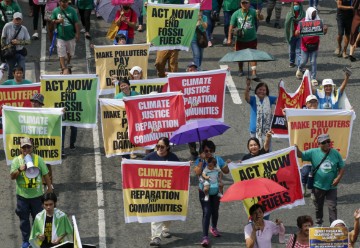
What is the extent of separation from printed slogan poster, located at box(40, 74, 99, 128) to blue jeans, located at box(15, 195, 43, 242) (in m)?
3.23

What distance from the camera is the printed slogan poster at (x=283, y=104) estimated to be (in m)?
20.9

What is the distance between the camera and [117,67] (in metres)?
23.0

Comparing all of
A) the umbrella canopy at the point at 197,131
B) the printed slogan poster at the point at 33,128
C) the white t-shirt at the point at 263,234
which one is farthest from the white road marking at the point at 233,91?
the white t-shirt at the point at 263,234

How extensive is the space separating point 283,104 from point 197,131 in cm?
272

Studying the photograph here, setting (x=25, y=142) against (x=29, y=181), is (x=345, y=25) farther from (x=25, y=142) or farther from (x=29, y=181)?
(x=29, y=181)

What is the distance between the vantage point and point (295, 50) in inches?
1048

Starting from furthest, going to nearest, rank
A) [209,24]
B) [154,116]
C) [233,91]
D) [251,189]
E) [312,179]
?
[209,24] < [233,91] < [154,116] < [312,179] < [251,189]

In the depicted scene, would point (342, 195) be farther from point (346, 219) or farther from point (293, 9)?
point (293, 9)

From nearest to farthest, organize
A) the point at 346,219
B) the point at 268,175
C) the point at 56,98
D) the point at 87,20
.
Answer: the point at 268,175, the point at 346,219, the point at 56,98, the point at 87,20

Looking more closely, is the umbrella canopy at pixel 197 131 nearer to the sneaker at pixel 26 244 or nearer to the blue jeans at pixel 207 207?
the blue jeans at pixel 207 207

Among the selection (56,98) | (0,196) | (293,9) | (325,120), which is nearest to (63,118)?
(56,98)

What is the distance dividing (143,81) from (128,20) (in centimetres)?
410

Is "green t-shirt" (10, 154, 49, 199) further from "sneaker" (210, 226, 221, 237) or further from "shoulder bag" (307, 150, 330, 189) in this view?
"shoulder bag" (307, 150, 330, 189)

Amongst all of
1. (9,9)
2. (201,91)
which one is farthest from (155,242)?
(9,9)
